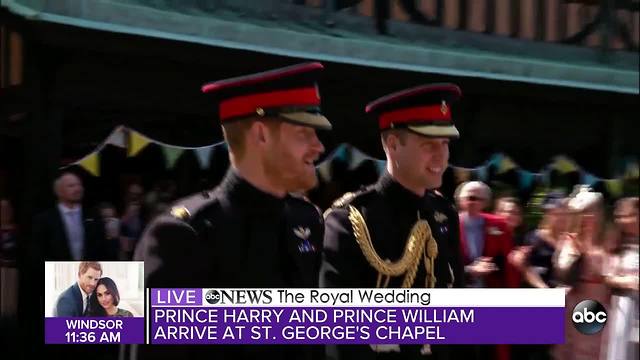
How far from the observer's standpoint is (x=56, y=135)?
6.91 m

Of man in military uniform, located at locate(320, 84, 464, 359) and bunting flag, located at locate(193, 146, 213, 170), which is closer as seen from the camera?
man in military uniform, located at locate(320, 84, 464, 359)

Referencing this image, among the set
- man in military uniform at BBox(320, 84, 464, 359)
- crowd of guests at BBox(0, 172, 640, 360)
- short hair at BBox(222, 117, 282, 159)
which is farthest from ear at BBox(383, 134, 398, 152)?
short hair at BBox(222, 117, 282, 159)

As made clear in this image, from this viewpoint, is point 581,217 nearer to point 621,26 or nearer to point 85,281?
point 85,281

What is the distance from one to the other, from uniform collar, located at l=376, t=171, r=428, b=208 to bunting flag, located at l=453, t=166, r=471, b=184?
165 cm

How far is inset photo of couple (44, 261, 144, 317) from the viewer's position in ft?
13.3

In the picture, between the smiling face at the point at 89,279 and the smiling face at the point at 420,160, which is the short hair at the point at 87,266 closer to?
the smiling face at the point at 89,279

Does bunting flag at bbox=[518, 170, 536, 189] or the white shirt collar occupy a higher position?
the white shirt collar

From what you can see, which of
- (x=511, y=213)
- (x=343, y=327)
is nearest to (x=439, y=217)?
(x=343, y=327)

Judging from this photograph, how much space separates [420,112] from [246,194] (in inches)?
40.8

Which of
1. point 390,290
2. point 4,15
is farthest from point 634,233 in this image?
point 4,15

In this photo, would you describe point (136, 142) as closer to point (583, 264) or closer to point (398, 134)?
point (398, 134)

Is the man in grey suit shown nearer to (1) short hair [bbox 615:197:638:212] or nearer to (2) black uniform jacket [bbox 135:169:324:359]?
(2) black uniform jacket [bbox 135:169:324:359]

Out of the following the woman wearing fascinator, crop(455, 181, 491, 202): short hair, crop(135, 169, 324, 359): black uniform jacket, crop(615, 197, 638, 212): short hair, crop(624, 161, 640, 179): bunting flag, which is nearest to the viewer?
crop(135, 169, 324, 359): black uniform jacket

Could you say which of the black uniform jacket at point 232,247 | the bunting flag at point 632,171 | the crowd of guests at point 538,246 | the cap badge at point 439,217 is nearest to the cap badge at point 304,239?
the black uniform jacket at point 232,247
